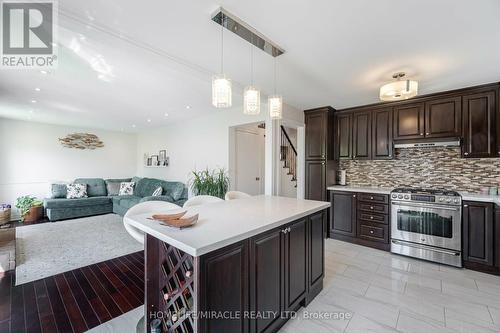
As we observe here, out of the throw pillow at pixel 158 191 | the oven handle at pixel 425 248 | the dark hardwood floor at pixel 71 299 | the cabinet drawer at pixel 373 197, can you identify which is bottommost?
the dark hardwood floor at pixel 71 299

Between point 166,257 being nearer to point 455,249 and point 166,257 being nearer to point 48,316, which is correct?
point 48,316

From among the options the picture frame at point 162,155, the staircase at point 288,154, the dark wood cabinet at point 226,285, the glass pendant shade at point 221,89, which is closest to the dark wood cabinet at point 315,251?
the dark wood cabinet at point 226,285

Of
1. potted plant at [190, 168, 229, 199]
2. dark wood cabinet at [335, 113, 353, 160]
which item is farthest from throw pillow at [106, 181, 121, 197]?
dark wood cabinet at [335, 113, 353, 160]

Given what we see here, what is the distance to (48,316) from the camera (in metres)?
1.93

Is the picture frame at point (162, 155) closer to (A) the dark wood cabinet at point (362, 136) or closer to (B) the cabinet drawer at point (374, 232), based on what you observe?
(A) the dark wood cabinet at point (362, 136)

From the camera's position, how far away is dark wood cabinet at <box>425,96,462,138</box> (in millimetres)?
3119

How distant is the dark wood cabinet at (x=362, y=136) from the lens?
3930 mm

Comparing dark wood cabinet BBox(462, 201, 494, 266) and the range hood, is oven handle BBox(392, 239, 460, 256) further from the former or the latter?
the range hood

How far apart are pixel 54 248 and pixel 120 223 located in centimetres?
148

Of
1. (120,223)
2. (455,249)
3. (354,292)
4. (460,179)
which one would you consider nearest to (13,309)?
(120,223)

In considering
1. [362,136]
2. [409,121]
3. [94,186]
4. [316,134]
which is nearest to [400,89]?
[409,121]

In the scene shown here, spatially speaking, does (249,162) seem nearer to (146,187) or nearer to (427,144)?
(146,187)

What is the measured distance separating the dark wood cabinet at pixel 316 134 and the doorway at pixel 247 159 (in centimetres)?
106

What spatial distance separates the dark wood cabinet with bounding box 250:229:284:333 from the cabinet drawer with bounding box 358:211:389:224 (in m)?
2.56
